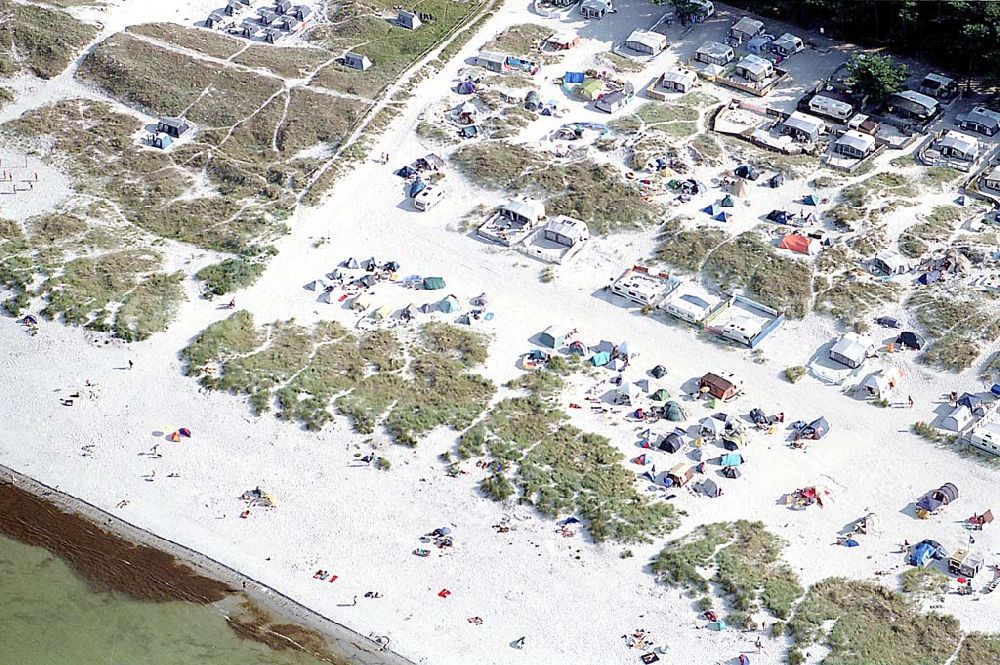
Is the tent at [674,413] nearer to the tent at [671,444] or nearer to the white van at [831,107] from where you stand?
the tent at [671,444]

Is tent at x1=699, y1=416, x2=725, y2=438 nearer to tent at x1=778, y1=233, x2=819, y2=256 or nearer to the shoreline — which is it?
tent at x1=778, y1=233, x2=819, y2=256

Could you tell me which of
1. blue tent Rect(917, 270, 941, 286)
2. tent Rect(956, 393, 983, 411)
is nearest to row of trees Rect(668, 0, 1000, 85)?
blue tent Rect(917, 270, 941, 286)

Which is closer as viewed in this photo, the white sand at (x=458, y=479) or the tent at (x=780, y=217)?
the white sand at (x=458, y=479)

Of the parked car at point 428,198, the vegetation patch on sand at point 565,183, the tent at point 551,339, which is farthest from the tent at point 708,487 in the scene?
the parked car at point 428,198

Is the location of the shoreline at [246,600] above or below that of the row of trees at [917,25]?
below

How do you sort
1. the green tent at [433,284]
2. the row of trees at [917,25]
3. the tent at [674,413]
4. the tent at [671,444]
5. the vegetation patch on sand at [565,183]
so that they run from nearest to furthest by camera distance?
the tent at [671,444] < the tent at [674,413] < the green tent at [433,284] < the vegetation patch on sand at [565,183] < the row of trees at [917,25]

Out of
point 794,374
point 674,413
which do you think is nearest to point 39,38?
point 674,413
